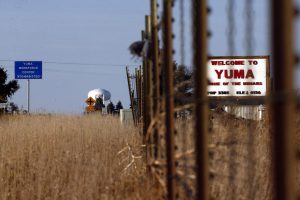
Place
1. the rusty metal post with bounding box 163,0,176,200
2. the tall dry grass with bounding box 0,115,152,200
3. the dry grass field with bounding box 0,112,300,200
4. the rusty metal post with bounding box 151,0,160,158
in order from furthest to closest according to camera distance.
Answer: the tall dry grass with bounding box 0,115,152,200 → the rusty metal post with bounding box 151,0,160,158 → the dry grass field with bounding box 0,112,300,200 → the rusty metal post with bounding box 163,0,176,200

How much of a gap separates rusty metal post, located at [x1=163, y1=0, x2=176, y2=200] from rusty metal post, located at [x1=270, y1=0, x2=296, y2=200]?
8.31 ft

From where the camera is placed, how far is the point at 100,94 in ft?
222

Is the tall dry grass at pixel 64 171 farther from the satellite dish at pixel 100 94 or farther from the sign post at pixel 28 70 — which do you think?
the satellite dish at pixel 100 94

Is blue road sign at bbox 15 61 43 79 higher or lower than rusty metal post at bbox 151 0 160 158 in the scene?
higher

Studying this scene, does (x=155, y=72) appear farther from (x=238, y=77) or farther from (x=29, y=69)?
(x=29, y=69)

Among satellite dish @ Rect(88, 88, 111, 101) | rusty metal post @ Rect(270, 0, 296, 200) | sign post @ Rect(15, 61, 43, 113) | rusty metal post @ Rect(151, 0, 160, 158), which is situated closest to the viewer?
rusty metal post @ Rect(270, 0, 296, 200)

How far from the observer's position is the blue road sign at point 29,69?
48.1 metres

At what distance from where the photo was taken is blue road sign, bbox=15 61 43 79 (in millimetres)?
48094

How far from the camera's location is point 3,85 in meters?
45.3

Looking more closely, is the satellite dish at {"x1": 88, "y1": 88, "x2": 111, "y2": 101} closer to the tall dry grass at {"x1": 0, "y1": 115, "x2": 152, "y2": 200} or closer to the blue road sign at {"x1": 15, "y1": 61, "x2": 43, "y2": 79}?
the blue road sign at {"x1": 15, "y1": 61, "x2": 43, "y2": 79}

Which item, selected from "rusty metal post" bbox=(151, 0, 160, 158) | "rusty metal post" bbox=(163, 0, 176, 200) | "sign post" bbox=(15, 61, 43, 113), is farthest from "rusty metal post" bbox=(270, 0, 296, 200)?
"sign post" bbox=(15, 61, 43, 113)

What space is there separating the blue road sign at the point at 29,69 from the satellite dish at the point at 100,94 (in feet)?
62.1

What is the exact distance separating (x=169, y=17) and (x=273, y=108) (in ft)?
9.97

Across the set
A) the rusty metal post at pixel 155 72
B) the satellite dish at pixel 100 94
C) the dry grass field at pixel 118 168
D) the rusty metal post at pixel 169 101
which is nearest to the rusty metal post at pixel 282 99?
the dry grass field at pixel 118 168
